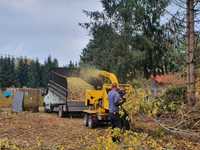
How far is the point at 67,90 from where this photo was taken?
28.2 meters

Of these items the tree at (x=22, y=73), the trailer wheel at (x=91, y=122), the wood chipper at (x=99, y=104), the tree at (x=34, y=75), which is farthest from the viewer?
the tree at (x=34, y=75)

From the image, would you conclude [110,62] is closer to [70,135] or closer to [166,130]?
→ [70,135]

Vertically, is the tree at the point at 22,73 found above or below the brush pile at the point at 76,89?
above

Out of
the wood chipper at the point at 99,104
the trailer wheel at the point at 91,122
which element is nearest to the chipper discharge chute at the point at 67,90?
the wood chipper at the point at 99,104

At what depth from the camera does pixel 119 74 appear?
145 feet

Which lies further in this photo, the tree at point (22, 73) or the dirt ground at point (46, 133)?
the tree at point (22, 73)

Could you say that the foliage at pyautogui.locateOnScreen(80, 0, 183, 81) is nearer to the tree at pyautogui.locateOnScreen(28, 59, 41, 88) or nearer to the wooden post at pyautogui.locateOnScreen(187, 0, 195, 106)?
the wooden post at pyautogui.locateOnScreen(187, 0, 195, 106)

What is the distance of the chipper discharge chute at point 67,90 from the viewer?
92.4 ft

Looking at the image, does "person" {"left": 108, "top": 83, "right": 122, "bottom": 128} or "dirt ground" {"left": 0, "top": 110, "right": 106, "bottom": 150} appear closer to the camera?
"dirt ground" {"left": 0, "top": 110, "right": 106, "bottom": 150}

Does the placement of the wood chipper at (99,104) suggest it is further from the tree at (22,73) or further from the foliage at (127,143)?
the tree at (22,73)

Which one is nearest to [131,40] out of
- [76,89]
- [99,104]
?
[76,89]

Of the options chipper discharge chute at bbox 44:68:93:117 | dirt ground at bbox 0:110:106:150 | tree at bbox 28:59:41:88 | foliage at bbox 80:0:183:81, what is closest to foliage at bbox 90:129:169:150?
dirt ground at bbox 0:110:106:150

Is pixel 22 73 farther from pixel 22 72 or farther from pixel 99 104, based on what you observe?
pixel 99 104

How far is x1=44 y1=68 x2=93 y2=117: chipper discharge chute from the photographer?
28172 millimetres
